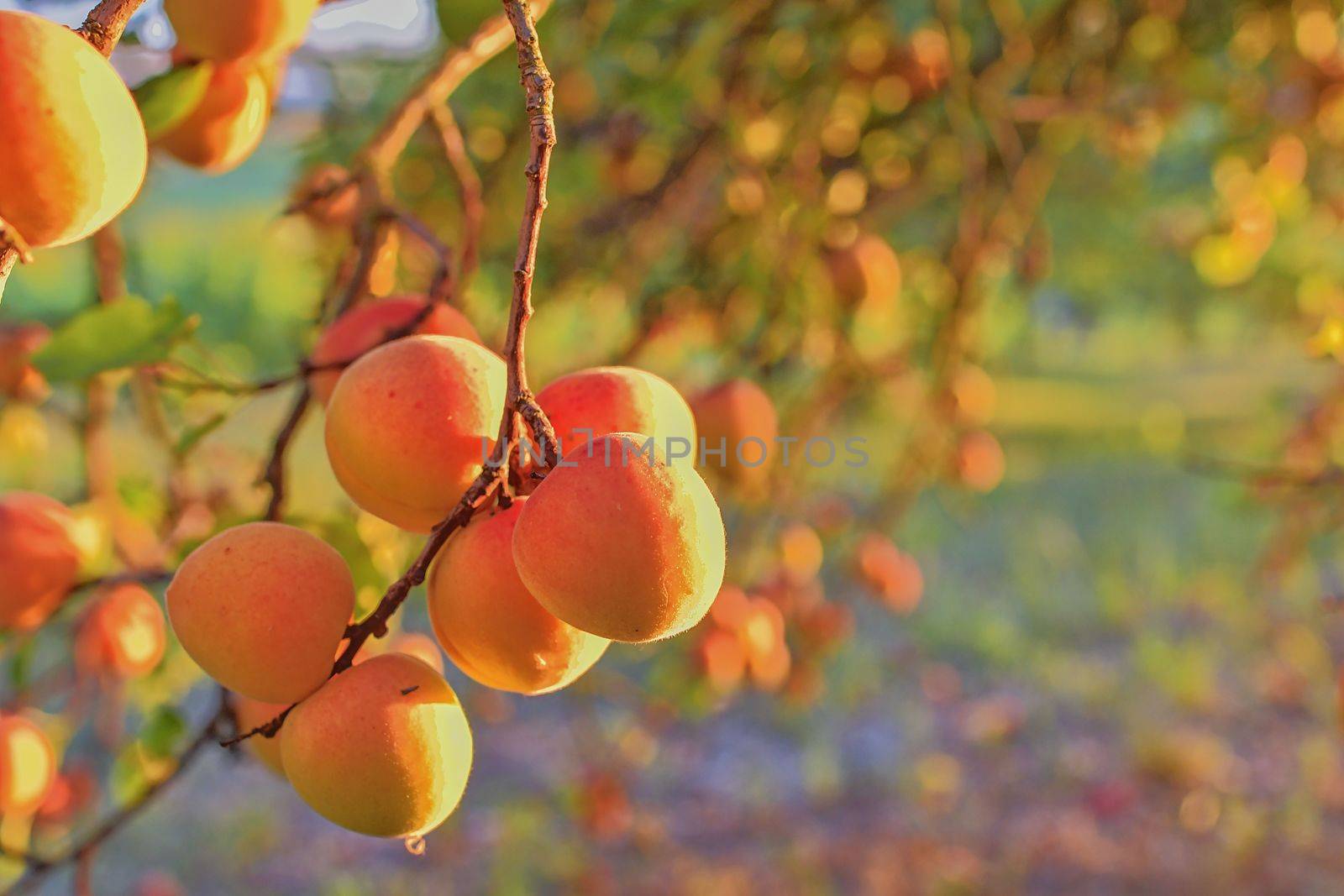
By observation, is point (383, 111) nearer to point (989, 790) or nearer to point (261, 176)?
point (989, 790)

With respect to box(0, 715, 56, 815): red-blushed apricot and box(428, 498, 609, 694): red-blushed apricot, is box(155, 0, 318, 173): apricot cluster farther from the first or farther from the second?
box(0, 715, 56, 815): red-blushed apricot

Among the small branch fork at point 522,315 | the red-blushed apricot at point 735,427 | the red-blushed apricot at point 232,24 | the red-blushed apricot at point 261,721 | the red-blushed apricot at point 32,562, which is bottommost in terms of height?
the red-blushed apricot at point 735,427

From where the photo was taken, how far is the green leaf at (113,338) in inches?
21.3

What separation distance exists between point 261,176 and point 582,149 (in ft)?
25.1

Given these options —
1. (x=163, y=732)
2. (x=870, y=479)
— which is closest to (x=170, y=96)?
(x=163, y=732)

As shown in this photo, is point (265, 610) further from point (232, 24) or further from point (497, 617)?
point (232, 24)

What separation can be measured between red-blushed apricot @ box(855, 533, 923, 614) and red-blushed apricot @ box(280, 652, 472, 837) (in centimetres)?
125

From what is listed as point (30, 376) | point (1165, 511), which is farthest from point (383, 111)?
point (1165, 511)

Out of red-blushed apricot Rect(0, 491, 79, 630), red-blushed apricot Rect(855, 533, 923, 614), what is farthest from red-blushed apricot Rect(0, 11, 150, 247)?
red-blushed apricot Rect(855, 533, 923, 614)

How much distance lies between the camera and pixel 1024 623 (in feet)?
11.8

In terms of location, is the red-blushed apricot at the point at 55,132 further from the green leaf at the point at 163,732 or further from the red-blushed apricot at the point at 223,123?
the green leaf at the point at 163,732

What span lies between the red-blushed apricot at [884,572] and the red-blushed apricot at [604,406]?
1212 millimetres

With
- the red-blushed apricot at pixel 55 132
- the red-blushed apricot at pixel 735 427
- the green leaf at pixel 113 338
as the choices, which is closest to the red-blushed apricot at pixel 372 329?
the green leaf at pixel 113 338

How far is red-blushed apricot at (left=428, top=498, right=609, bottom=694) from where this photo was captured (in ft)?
1.36
